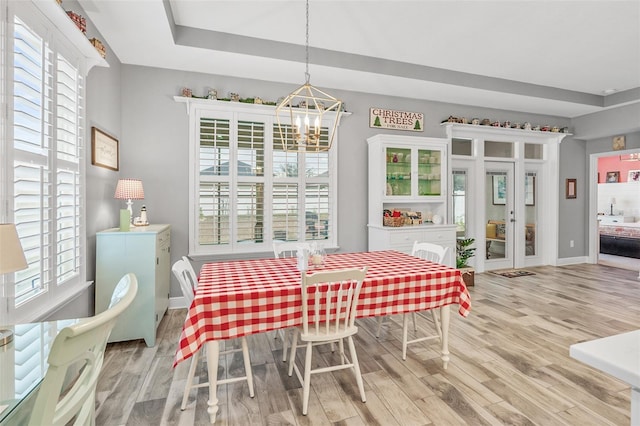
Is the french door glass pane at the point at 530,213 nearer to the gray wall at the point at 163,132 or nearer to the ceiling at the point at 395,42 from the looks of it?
the ceiling at the point at 395,42

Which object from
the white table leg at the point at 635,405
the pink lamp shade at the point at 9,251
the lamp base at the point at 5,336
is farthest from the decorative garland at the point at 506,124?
the lamp base at the point at 5,336

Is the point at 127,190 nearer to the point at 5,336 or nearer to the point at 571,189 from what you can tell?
the point at 5,336

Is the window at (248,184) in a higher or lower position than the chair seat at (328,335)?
higher

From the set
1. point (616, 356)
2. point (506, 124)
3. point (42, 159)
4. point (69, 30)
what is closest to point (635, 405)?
point (616, 356)

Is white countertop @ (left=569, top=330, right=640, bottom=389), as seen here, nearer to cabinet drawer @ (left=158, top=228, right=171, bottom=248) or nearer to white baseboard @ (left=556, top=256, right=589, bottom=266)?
cabinet drawer @ (left=158, top=228, right=171, bottom=248)

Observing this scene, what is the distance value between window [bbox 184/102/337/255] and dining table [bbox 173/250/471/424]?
1.38m

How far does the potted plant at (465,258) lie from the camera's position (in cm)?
464

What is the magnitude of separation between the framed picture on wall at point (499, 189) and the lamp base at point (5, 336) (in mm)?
6145

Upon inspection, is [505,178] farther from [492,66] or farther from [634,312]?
[634,312]

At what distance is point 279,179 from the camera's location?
4164mm

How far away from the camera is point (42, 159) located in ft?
6.70

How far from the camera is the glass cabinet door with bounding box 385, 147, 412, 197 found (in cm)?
450

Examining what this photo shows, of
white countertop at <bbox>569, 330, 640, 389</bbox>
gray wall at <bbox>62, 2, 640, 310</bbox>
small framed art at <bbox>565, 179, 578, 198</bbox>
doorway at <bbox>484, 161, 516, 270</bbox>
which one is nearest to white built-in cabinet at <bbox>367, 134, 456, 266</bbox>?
gray wall at <bbox>62, 2, 640, 310</bbox>

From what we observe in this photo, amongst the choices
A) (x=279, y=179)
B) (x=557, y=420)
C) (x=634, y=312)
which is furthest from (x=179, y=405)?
Result: (x=634, y=312)
